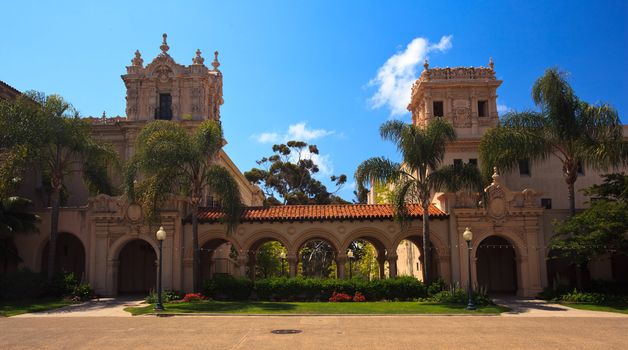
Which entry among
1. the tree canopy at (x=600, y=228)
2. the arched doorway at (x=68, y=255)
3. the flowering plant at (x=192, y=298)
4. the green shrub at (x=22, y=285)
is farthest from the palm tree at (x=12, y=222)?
the tree canopy at (x=600, y=228)

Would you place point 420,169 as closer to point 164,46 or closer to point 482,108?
point 482,108

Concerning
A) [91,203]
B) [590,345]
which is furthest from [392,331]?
[91,203]

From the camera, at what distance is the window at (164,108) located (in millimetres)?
42969

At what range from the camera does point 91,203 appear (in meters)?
31.0

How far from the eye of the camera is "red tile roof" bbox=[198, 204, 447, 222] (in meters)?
30.5

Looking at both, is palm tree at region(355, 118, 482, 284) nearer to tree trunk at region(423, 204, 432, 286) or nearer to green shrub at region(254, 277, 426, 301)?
tree trunk at region(423, 204, 432, 286)

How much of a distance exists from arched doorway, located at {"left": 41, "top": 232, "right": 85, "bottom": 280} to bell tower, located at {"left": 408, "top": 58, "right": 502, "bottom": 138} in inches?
937

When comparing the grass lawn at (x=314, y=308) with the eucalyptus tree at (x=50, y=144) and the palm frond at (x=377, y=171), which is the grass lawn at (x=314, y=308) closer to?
the palm frond at (x=377, y=171)

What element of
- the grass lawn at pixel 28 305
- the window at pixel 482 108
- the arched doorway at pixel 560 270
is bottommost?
the grass lawn at pixel 28 305

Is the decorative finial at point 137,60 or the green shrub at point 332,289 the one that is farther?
the decorative finial at point 137,60

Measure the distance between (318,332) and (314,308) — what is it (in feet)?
24.0

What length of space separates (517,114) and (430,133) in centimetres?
528

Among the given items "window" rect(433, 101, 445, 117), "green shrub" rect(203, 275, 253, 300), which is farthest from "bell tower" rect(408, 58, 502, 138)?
"green shrub" rect(203, 275, 253, 300)

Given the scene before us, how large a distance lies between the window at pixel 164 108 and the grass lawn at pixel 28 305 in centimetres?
1803
